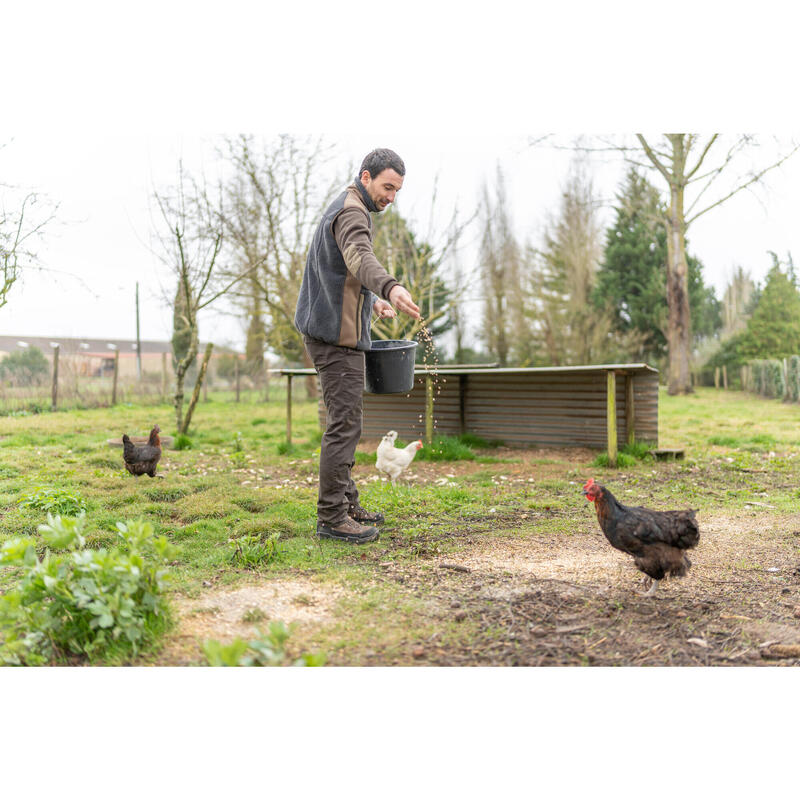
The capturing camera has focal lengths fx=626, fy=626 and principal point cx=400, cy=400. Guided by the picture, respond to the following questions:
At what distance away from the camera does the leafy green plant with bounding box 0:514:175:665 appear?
64.5 inches

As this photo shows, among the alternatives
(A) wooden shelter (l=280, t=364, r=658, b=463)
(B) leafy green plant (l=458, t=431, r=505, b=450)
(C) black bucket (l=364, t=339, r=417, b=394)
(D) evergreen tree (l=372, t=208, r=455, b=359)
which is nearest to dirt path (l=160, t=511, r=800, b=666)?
(C) black bucket (l=364, t=339, r=417, b=394)

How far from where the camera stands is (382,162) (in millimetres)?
2678

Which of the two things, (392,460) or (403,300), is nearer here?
(403,300)

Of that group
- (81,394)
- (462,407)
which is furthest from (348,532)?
(462,407)

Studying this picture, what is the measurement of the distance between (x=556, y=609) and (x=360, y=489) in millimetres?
2341

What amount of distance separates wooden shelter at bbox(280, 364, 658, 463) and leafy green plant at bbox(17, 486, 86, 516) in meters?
2.84

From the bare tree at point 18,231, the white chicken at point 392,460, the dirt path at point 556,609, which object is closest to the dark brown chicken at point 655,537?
the dirt path at point 556,609

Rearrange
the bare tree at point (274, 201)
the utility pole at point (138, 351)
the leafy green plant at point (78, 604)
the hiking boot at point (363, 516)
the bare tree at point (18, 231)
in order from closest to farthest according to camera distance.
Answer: the leafy green plant at point (78, 604), the hiking boot at point (363, 516), the bare tree at point (18, 231), the utility pole at point (138, 351), the bare tree at point (274, 201)

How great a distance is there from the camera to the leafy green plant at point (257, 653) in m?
1.44

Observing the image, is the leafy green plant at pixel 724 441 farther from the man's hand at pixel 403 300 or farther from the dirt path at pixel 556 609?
the man's hand at pixel 403 300

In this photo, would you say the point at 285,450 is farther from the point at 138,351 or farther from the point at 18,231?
the point at 18,231

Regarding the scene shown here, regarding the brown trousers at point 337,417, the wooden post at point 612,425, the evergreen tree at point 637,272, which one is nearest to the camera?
the brown trousers at point 337,417

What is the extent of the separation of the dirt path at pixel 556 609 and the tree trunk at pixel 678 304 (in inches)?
354

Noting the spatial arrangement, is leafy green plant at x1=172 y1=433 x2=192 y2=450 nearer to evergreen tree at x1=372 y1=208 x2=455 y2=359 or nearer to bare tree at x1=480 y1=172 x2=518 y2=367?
evergreen tree at x1=372 y1=208 x2=455 y2=359
